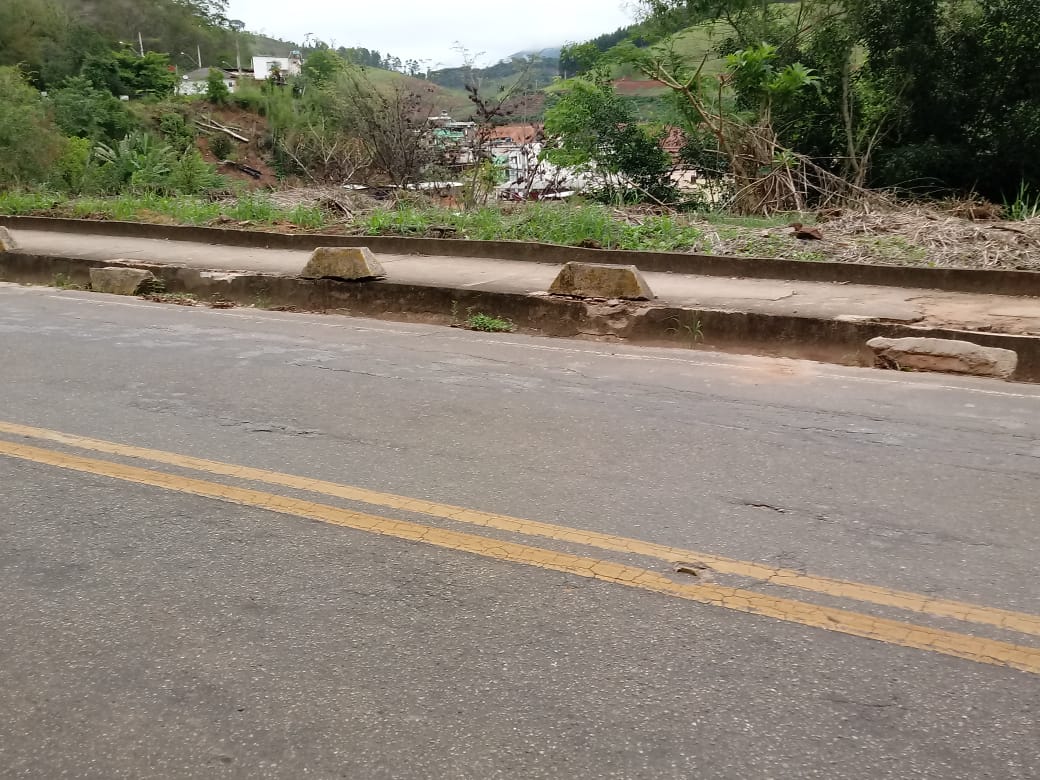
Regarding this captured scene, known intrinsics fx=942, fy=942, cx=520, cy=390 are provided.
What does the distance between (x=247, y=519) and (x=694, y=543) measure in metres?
1.87

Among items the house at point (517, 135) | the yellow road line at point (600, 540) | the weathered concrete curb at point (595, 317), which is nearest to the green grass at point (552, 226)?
the weathered concrete curb at point (595, 317)

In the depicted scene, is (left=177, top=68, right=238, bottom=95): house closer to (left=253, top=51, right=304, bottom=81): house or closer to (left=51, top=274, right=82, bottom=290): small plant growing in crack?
(left=253, top=51, right=304, bottom=81): house

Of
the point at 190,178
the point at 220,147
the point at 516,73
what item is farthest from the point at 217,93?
the point at 516,73

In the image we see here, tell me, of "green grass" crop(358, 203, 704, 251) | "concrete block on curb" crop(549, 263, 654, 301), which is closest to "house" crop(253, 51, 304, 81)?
"green grass" crop(358, 203, 704, 251)

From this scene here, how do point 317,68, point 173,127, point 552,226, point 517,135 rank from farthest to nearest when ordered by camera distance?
point 317,68, point 173,127, point 517,135, point 552,226

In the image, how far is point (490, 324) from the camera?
9.27 m

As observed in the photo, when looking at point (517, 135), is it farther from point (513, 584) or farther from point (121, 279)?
point (513, 584)

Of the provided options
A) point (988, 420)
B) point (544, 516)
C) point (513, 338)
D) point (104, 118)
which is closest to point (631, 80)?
point (513, 338)

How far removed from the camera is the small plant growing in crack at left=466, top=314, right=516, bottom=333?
924 centimetres

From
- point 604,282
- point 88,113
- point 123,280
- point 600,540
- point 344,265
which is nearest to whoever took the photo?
point 600,540

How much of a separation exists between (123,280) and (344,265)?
303 cm

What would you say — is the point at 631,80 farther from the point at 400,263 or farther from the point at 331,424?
the point at 331,424

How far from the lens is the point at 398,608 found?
3.21m

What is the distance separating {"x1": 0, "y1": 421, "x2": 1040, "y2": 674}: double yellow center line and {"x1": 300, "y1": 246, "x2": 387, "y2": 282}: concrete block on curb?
5.65 meters
